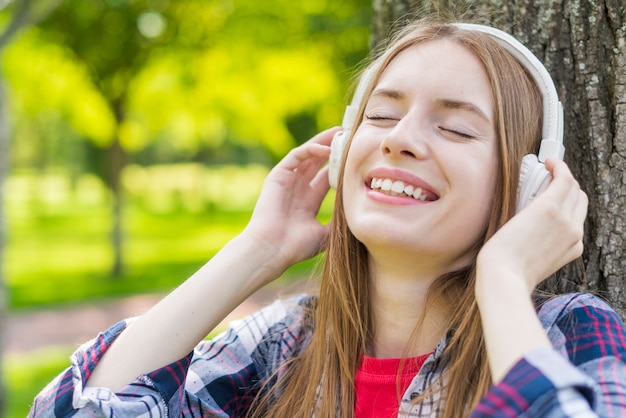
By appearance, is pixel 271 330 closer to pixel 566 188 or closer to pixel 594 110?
pixel 566 188

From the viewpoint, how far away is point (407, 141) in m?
1.71

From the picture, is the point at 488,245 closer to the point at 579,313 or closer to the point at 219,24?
the point at 579,313

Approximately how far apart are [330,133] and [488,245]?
2.91 ft

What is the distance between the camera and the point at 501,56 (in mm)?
1832

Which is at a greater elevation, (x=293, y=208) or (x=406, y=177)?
(x=406, y=177)

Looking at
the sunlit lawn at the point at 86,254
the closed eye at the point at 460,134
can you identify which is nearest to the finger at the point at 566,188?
the closed eye at the point at 460,134

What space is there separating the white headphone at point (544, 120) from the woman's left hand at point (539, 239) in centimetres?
6

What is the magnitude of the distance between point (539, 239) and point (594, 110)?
2.18 ft

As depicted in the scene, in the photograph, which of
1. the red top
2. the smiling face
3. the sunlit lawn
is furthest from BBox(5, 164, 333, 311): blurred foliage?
the smiling face

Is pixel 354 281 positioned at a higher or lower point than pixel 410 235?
lower

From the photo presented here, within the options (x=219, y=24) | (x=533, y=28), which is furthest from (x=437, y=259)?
(x=219, y=24)

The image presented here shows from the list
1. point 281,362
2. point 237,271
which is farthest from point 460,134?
point 281,362

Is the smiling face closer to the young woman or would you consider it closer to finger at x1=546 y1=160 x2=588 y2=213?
the young woman

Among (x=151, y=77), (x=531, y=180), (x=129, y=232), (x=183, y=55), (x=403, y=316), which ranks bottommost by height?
(x=129, y=232)
